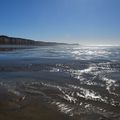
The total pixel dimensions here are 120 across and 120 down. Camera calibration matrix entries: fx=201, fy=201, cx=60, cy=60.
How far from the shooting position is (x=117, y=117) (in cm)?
397

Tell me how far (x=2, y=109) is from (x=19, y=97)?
93 cm

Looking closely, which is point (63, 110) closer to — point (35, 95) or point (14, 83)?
point (35, 95)

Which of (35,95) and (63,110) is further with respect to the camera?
(35,95)

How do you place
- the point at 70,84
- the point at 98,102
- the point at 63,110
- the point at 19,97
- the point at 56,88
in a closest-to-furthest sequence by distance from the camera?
the point at 63,110
the point at 98,102
the point at 19,97
the point at 56,88
the point at 70,84

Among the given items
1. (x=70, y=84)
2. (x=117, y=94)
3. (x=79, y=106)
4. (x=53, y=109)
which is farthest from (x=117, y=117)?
(x=70, y=84)

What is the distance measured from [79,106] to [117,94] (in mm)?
1570

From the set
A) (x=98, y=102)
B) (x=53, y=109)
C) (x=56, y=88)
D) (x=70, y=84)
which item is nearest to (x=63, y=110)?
(x=53, y=109)

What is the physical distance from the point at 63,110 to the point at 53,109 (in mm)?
226

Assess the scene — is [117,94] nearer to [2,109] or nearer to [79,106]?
[79,106]

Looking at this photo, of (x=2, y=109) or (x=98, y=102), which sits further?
(x=98, y=102)

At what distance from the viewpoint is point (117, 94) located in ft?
18.5

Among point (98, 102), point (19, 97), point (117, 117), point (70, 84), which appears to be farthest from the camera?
point (70, 84)

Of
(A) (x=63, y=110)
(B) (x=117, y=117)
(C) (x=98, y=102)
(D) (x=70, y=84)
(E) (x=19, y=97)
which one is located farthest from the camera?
(D) (x=70, y=84)

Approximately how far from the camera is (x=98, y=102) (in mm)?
4926
